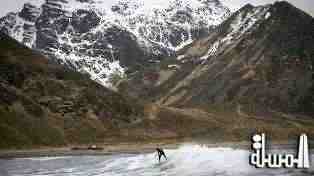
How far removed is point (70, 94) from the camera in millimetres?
73688

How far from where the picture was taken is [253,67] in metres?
123

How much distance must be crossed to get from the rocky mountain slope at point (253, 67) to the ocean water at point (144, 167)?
6360cm

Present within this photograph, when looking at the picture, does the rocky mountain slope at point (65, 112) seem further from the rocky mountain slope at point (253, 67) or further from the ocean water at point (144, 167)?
the rocky mountain slope at point (253, 67)

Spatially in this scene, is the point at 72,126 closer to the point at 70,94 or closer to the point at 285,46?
the point at 70,94

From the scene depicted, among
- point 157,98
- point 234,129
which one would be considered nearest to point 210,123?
point 234,129

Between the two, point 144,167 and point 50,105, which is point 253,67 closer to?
point 50,105

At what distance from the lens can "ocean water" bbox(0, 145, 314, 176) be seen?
30.1 meters

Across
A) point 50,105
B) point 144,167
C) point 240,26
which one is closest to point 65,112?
point 50,105

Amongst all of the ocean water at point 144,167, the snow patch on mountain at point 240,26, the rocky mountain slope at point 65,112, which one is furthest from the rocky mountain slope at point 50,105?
the snow patch on mountain at point 240,26

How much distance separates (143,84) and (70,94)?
83604 mm

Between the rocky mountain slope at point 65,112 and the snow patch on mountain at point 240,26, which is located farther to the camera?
the snow patch on mountain at point 240,26

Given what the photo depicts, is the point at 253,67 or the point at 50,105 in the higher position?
the point at 253,67

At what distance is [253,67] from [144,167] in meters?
89.6

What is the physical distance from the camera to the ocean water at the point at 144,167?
30.1 metres
